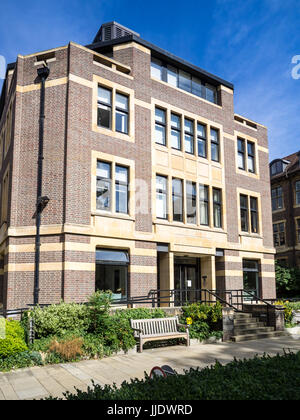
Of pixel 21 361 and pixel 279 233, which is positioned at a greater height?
pixel 279 233

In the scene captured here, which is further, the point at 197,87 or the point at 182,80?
the point at 197,87

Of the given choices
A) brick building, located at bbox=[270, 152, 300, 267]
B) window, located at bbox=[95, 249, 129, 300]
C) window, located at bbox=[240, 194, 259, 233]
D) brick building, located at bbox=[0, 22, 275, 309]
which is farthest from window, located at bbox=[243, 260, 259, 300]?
brick building, located at bbox=[270, 152, 300, 267]

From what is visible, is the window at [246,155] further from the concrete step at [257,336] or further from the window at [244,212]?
the concrete step at [257,336]

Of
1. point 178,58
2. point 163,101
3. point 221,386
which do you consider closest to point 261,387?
point 221,386

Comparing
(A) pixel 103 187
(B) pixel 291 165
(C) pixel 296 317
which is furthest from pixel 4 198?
(B) pixel 291 165

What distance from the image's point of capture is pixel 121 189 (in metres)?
16.5

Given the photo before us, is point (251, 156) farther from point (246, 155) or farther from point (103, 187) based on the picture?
point (103, 187)

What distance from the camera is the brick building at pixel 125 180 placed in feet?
48.7

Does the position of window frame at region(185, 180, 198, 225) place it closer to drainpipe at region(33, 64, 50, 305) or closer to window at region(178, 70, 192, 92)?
window at region(178, 70, 192, 92)

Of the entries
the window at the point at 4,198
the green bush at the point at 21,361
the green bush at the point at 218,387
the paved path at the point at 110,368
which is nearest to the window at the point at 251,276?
the paved path at the point at 110,368

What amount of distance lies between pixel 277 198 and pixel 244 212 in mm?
16624

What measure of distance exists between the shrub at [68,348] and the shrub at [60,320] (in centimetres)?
69

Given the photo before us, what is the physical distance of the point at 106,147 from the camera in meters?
16.3

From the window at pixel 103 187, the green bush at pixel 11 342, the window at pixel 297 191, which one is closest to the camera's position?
the green bush at pixel 11 342
